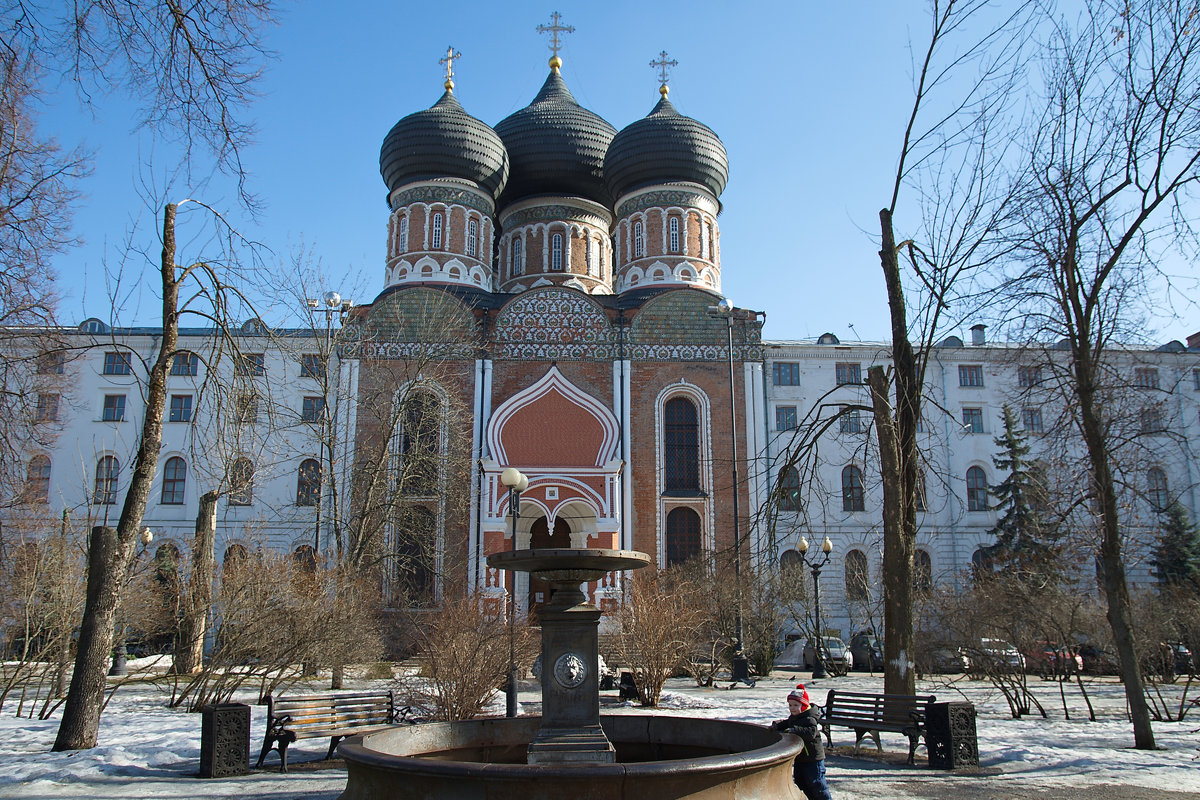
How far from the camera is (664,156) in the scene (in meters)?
28.1

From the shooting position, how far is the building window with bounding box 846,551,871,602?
21562mm

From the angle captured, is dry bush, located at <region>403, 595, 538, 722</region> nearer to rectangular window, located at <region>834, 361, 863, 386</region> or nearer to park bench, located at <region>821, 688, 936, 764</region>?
park bench, located at <region>821, 688, 936, 764</region>

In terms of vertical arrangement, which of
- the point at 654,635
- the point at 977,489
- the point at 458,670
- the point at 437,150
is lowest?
the point at 458,670

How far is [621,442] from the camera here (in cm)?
2473

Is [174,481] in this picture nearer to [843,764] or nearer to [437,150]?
[437,150]

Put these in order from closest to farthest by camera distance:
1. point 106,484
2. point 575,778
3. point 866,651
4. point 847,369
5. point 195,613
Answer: point 575,778 → point 195,613 → point 106,484 → point 866,651 → point 847,369

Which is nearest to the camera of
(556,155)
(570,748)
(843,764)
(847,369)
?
(570,748)

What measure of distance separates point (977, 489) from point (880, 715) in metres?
22.5

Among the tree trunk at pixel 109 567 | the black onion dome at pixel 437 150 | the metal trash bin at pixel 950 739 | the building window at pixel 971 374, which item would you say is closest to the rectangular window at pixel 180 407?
the black onion dome at pixel 437 150

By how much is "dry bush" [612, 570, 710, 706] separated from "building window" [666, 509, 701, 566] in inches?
267

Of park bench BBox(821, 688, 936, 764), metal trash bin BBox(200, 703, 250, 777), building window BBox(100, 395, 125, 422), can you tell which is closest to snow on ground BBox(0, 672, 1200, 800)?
metal trash bin BBox(200, 703, 250, 777)

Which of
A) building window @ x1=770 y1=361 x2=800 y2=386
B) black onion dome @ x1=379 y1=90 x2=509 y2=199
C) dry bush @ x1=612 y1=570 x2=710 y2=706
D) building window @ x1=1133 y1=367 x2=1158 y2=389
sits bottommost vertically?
dry bush @ x1=612 y1=570 x2=710 y2=706

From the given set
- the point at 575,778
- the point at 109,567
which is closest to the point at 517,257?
the point at 109,567

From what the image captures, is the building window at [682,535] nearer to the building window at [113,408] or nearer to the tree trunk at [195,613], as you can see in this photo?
the tree trunk at [195,613]
